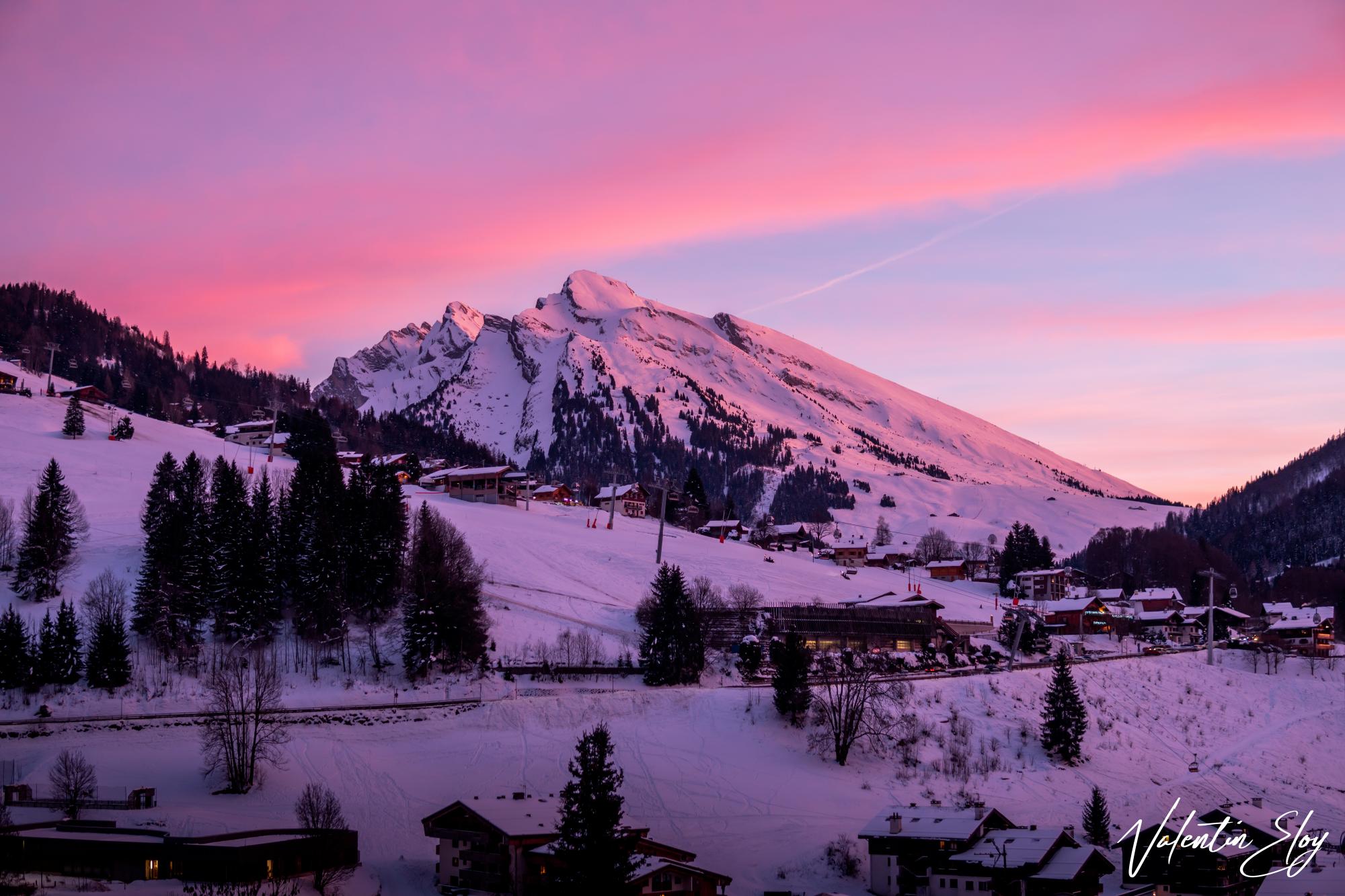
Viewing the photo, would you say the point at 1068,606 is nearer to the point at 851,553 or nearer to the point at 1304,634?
the point at 1304,634

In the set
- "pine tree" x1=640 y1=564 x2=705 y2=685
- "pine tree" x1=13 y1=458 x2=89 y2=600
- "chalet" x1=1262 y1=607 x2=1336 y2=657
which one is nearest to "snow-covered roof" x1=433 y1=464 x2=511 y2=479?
"pine tree" x1=13 y1=458 x2=89 y2=600

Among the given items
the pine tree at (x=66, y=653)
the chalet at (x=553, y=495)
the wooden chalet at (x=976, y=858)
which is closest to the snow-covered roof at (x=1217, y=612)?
the chalet at (x=553, y=495)

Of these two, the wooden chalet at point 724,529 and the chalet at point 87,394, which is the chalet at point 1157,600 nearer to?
the wooden chalet at point 724,529

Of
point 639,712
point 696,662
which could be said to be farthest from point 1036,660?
point 639,712

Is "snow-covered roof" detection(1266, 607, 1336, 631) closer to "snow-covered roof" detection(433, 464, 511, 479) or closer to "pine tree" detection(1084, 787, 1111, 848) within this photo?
"pine tree" detection(1084, 787, 1111, 848)

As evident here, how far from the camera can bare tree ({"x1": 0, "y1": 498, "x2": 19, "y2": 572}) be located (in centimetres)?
7456

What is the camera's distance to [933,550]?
178m

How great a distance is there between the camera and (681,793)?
5647 centimetres

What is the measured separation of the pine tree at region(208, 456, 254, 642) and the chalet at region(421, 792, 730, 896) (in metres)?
25.8

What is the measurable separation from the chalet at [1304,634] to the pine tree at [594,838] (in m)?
75.7

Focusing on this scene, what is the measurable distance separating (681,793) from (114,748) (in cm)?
2341

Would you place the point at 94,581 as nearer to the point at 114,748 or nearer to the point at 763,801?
the point at 114,748

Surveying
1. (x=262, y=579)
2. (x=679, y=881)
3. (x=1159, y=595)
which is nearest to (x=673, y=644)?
(x=262, y=579)

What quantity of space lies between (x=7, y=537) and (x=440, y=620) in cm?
2704
